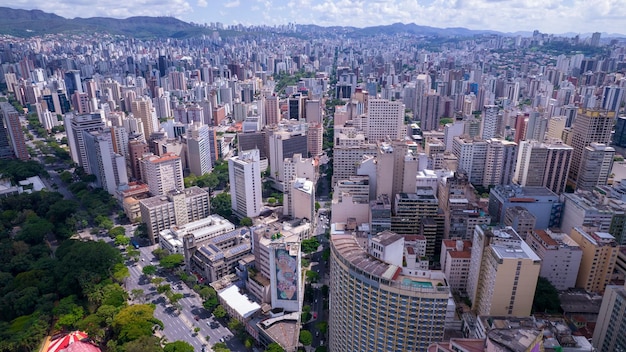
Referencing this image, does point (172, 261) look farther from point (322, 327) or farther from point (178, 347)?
point (322, 327)

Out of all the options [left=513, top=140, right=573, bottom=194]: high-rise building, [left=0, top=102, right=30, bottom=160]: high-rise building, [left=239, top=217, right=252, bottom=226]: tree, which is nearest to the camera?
[left=239, top=217, right=252, bottom=226]: tree

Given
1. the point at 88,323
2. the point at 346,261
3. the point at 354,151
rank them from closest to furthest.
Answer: the point at 346,261 < the point at 88,323 < the point at 354,151

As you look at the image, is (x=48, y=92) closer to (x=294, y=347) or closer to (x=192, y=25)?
(x=294, y=347)

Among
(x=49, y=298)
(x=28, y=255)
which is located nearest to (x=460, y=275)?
(x=49, y=298)

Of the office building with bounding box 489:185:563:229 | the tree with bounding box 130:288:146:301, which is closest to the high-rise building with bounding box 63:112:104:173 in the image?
the tree with bounding box 130:288:146:301

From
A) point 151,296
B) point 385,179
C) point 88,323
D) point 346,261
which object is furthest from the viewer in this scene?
point 385,179

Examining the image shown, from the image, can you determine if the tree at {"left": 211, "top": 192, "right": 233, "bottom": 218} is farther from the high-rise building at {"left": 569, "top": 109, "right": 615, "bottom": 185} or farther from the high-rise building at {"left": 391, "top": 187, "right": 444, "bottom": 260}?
the high-rise building at {"left": 569, "top": 109, "right": 615, "bottom": 185}

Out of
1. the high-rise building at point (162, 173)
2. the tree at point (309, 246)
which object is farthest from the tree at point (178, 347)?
the high-rise building at point (162, 173)
